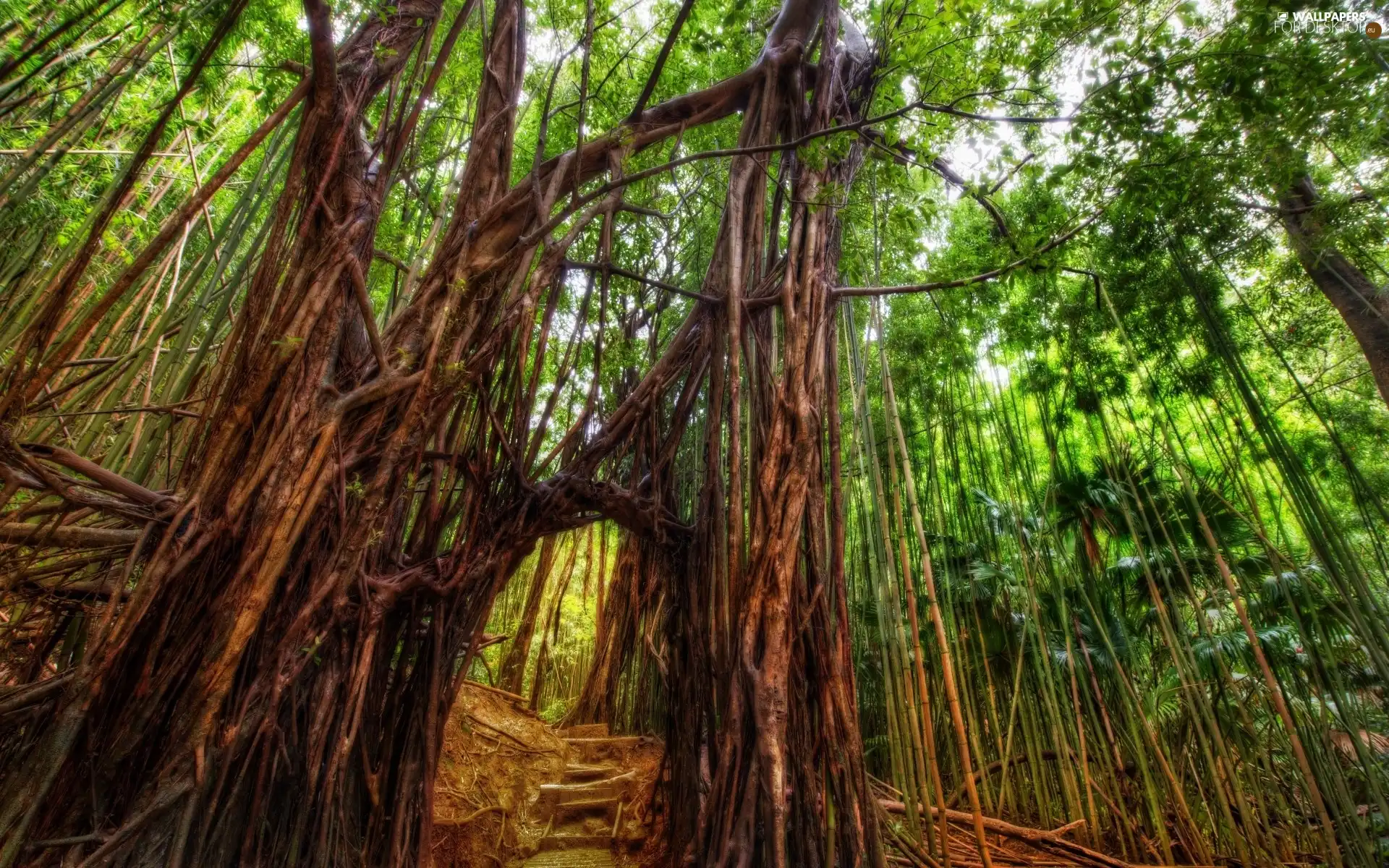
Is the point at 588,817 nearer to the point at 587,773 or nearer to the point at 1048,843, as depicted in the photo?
the point at 587,773

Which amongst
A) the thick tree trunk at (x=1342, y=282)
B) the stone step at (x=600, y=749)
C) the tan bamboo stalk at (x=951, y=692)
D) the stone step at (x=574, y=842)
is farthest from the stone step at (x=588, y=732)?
the thick tree trunk at (x=1342, y=282)

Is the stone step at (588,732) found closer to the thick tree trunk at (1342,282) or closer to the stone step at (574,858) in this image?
the stone step at (574,858)

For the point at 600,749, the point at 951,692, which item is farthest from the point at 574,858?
the point at 951,692

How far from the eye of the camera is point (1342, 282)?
3.01 meters

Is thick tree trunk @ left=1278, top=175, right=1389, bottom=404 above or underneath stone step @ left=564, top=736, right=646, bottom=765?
above

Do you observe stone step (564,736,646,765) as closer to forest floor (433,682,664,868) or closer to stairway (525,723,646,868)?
forest floor (433,682,664,868)

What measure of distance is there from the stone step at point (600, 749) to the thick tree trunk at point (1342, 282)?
16.2 ft

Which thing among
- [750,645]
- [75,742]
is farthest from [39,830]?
[750,645]

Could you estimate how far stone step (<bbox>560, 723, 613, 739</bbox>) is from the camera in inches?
188

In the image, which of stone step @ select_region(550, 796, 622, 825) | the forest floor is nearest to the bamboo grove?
the forest floor

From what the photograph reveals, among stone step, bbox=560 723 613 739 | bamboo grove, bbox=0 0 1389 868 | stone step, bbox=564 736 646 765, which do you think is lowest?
stone step, bbox=564 736 646 765

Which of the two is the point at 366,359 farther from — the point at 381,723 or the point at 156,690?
the point at 381,723

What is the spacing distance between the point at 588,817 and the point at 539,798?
32 centimetres

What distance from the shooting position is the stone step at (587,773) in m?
3.89
